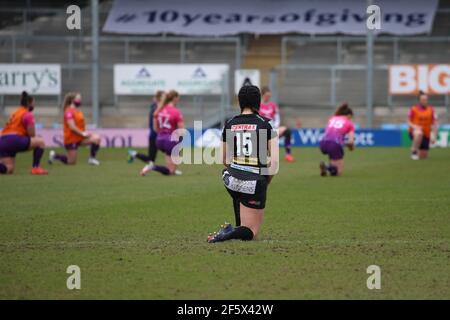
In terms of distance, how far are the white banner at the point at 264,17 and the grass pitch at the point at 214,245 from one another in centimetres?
1923

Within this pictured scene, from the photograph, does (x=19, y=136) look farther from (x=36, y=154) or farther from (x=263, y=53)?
(x=263, y=53)

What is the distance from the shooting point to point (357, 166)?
2406 cm

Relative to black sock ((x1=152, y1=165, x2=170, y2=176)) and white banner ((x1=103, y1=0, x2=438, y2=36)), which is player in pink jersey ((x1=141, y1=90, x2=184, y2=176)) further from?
white banner ((x1=103, y1=0, x2=438, y2=36))

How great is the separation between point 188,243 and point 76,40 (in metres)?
27.7

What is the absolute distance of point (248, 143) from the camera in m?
10.5

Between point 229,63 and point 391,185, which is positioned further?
point 229,63

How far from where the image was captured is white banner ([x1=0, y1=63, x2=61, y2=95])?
35.0 metres

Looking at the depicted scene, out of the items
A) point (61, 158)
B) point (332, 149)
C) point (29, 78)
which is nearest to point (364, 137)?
point (29, 78)

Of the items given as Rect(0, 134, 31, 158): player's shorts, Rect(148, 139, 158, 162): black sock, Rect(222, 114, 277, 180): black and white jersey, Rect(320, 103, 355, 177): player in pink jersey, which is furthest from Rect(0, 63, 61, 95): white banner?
Rect(222, 114, 277, 180): black and white jersey

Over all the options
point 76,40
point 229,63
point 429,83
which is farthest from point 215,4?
point 429,83

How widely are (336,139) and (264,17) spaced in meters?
19.6

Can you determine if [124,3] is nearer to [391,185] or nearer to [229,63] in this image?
[229,63]

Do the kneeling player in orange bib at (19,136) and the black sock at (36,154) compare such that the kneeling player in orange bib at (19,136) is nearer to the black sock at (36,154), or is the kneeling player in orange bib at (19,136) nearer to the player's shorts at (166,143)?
the black sock at (36,154)

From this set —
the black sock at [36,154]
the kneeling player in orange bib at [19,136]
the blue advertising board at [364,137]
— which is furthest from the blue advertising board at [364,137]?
the kneeling player in orange bib at [19,136]
